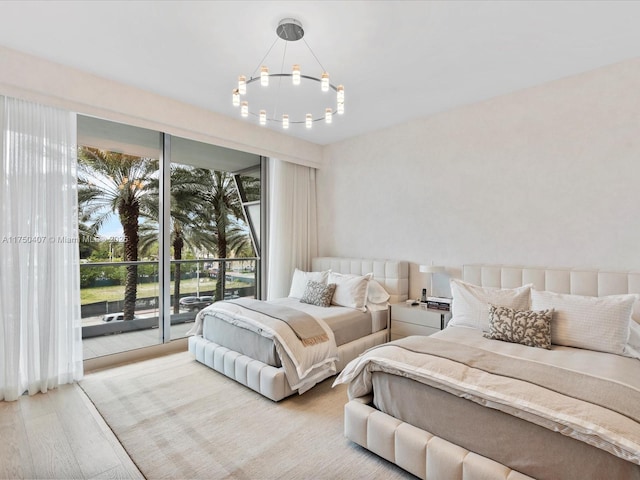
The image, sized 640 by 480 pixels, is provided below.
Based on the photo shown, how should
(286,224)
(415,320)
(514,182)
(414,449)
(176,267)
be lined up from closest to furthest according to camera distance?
(414,449), (514,182), (415,320), (176,267), (286,224)

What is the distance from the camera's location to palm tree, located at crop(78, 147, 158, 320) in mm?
3781

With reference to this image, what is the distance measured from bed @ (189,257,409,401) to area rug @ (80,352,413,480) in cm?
19

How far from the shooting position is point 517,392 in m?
1.60

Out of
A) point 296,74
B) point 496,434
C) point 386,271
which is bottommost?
point 496,434

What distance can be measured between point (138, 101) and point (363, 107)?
2.43 meters

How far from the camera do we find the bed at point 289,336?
2760 mm

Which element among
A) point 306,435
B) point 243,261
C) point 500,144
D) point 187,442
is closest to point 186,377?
point 187,442

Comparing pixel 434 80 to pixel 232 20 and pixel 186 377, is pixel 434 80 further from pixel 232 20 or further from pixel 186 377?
pixel 186 377

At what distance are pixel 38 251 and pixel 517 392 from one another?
12.3 feet

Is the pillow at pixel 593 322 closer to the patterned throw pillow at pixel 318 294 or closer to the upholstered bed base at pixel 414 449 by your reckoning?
the upholstered bed base at pixel 414 449

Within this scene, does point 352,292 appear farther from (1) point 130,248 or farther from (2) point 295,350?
(1) point 130,248

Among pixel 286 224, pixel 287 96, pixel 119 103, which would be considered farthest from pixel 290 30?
pixel 286 224

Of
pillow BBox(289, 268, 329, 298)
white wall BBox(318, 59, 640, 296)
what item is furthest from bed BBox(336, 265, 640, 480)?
pillow BBox(289, 268, 329, 298)

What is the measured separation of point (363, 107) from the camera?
380 cm
